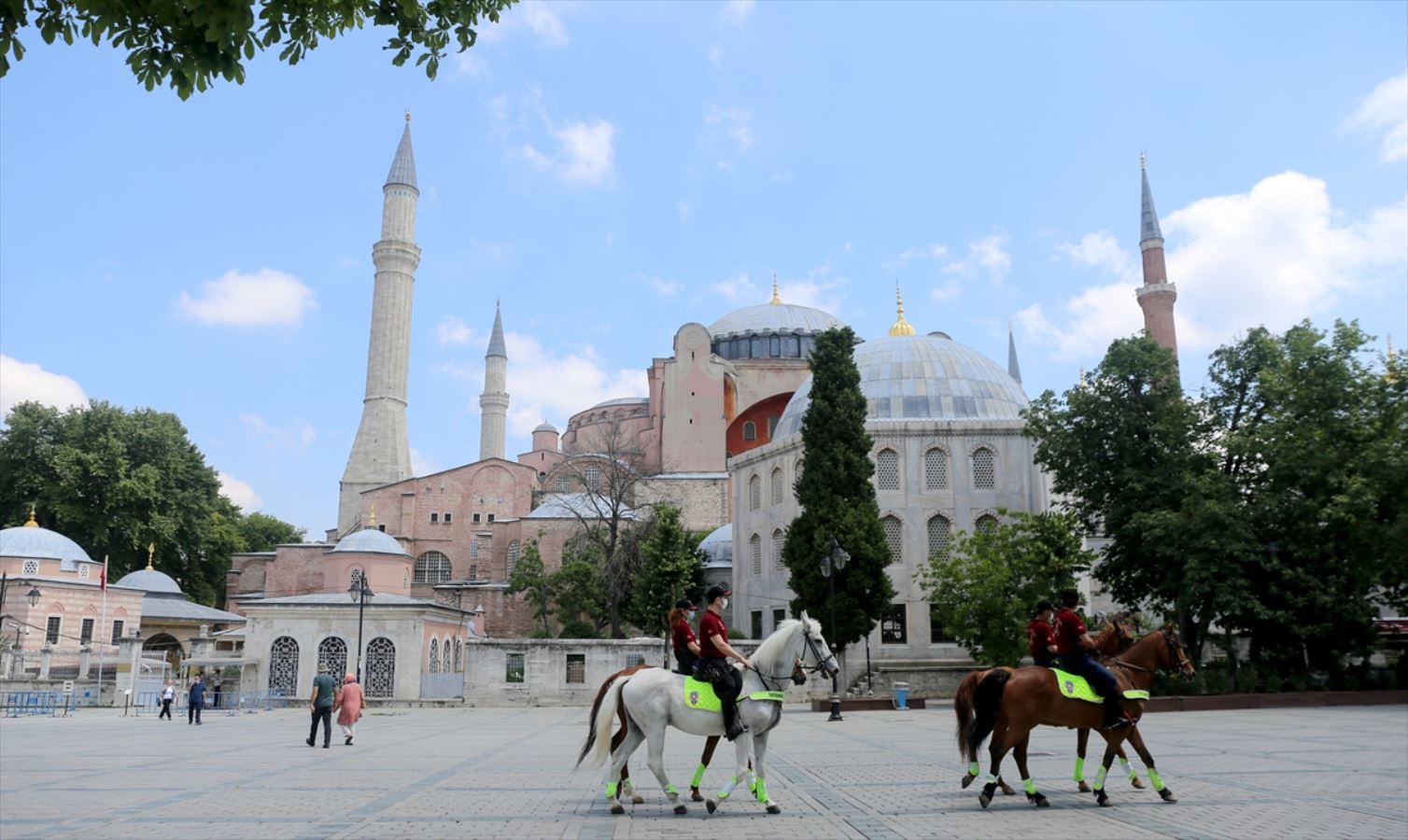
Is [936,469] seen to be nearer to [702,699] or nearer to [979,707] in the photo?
[979,707]

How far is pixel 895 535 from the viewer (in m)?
34.6

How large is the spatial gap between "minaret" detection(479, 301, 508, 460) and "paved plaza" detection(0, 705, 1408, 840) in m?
60.5

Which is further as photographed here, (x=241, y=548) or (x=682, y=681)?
(x=241, y=548)

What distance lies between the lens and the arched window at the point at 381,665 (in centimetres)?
3356

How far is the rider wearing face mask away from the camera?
888 centimetres

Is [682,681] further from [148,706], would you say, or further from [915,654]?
[148,706]

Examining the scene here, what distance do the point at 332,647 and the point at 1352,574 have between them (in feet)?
94.9

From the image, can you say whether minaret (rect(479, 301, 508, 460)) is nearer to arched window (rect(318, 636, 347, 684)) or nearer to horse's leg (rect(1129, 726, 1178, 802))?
arched window (rect(318, 636, 347, 684))

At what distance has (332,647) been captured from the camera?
33938mm

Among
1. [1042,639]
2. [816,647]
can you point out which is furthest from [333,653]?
[1042,639]

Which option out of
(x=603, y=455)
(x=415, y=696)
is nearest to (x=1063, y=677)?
(x=415, y=696)

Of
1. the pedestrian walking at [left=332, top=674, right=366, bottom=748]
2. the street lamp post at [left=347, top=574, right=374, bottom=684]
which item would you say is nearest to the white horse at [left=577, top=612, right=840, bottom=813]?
the pedestrian walking at [left=332, top=674, right=366, bottom=748]

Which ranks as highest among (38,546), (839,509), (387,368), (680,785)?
(387,368)

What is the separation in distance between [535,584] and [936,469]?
1800cm
